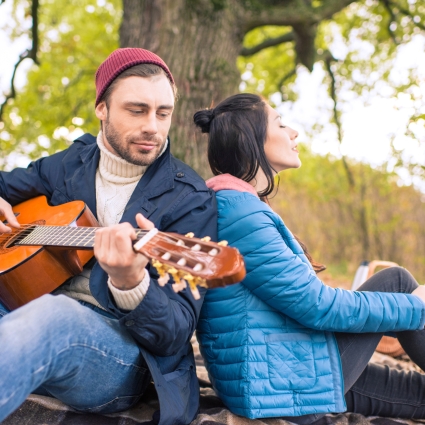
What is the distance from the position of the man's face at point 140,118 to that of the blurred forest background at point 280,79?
1.70m

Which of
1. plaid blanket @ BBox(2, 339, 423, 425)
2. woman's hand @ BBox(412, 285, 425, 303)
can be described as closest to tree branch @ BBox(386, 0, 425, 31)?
woman's hand @ BBox(412, 285, 425, 303)

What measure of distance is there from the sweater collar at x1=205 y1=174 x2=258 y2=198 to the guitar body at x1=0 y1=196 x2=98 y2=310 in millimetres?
592

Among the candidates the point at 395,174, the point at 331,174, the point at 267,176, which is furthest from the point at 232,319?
the point at 331,174

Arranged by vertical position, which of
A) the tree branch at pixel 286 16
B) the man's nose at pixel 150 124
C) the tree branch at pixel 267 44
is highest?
the tree branch at pixel 286 16

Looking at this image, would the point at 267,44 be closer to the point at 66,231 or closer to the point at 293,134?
the point at 293,134

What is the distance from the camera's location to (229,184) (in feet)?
7.54

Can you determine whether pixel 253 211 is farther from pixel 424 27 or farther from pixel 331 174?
pixel 331 174

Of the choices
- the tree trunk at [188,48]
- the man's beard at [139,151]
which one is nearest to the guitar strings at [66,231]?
the man's beard at [139,151]

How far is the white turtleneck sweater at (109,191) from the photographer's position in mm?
2205

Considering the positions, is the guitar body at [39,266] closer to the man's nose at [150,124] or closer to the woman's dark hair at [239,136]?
the man's nose at [150,124]

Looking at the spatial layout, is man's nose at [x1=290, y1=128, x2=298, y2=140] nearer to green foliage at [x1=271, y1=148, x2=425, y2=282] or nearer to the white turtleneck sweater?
the white turtleneck sweater

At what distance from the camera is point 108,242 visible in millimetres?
1500

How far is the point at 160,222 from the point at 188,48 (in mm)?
2724

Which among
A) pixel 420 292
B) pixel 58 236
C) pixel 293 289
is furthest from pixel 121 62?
pixel 420 292
